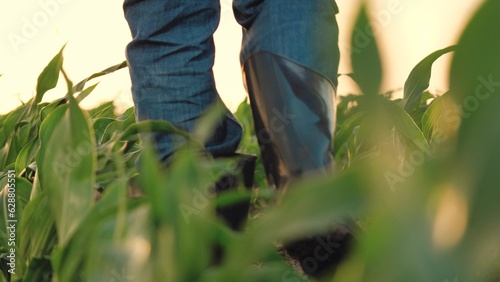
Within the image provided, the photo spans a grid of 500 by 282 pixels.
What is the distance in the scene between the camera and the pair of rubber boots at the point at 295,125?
0.94 metres

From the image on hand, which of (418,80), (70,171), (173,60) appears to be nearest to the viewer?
(70,171)

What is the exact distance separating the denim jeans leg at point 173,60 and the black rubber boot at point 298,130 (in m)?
0.20

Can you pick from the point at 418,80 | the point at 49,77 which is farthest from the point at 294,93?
the point at 49,77

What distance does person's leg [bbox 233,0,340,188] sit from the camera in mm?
957

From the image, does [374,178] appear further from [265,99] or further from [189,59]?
[189,59]

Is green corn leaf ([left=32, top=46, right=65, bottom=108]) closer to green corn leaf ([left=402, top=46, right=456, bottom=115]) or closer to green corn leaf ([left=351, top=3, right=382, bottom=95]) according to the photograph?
green corn leaf ([left=402, top=46, right=456, bottom=115])

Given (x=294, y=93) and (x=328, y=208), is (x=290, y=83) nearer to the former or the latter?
(x=294, y=93)

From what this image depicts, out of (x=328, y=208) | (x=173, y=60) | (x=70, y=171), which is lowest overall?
(x=173, y=60)

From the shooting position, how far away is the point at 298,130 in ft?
3.15

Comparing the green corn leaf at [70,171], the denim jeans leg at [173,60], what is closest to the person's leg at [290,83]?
the denim jeans leg at [173,60]

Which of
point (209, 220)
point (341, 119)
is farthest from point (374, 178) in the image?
point (341, 119)

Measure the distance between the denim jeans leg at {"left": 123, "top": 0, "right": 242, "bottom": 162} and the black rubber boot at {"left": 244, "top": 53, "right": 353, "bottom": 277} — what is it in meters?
0.20

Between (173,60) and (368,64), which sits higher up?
(368,64)

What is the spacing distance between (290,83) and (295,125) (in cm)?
6
